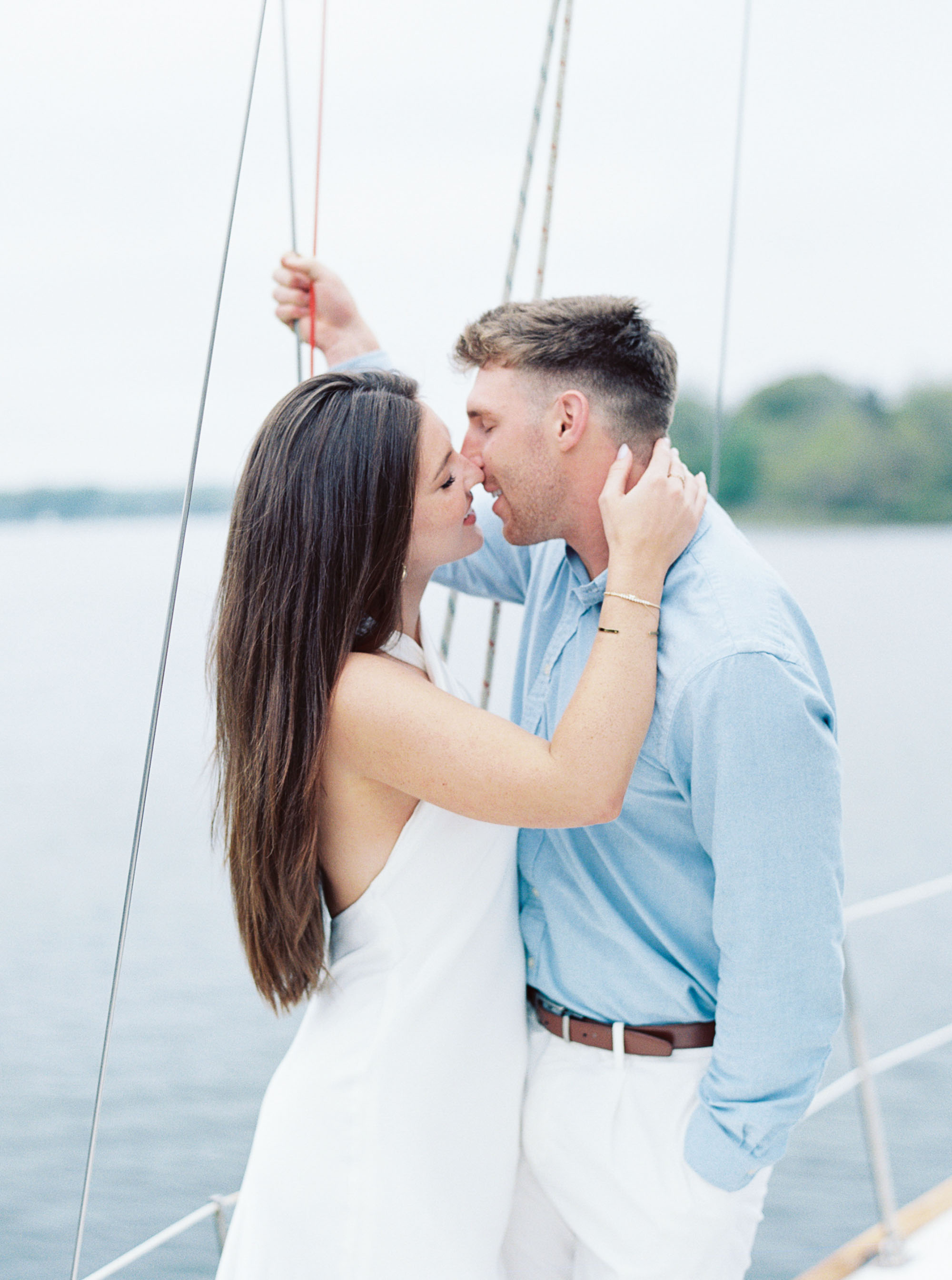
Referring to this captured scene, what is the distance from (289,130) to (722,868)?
1.11 metres

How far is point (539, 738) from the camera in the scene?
3.72 ft

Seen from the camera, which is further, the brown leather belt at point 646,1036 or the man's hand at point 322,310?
the man's hand at point 322,310

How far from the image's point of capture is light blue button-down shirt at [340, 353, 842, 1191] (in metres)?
1.09

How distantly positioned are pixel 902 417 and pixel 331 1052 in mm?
21795

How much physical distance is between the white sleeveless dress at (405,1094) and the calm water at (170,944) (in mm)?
293

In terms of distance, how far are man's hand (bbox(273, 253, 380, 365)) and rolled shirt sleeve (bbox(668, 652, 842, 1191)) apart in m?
0.81

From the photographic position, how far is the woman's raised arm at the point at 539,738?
1.09m

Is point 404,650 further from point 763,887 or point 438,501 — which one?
point 763,887

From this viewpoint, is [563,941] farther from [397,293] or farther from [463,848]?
[397,293]

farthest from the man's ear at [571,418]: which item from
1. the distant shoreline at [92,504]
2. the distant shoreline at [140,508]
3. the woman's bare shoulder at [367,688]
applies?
the distant shoreline at [92,504]

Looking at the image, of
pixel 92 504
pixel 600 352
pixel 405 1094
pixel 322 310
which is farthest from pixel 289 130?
pixel 92 504

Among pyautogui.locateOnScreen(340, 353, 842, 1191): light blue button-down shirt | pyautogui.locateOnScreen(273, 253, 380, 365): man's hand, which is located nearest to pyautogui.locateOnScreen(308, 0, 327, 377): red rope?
pyautogui.locateOnScreen(273, 253, 380, 365): man's hand

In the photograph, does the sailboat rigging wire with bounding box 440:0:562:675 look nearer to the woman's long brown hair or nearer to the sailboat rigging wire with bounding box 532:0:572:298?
the sailboat rigging wire with bounding box 532:0:572:298

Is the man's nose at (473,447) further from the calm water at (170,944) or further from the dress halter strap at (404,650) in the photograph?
the calm water at (170,944)
